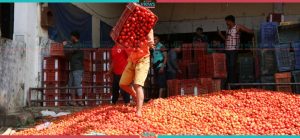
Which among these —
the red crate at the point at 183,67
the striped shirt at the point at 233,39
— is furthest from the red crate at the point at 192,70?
the striped shirt at the point at 233,39

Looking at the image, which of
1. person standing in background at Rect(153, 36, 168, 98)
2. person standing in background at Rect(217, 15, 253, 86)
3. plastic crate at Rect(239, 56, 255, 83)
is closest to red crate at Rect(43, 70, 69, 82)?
person standing in background at Rect(153, 36, 168, 98)

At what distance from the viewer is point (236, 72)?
11.8m

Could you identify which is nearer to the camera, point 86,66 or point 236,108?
point 236,108

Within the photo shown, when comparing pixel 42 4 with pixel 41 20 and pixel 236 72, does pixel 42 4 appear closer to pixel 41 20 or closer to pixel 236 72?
pixel 41 20

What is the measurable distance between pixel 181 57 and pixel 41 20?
11.7ft

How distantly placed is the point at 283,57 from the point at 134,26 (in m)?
5.48

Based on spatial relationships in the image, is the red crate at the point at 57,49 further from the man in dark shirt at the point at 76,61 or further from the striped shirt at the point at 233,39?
the striped shirt at the point at 233,39

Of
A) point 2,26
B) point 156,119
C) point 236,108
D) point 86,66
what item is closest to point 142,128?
point 156,119

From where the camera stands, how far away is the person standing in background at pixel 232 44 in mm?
11273

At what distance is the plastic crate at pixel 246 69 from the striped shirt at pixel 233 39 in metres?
0.83

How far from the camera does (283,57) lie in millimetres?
11242

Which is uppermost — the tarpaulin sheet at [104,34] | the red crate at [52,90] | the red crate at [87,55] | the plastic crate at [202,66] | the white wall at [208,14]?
the white wall at [208,14]

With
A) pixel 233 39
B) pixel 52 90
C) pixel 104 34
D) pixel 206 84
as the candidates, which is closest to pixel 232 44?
pixel 233 39

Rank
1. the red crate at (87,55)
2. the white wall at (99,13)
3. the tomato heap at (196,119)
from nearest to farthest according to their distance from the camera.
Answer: the tomato heap at (196,119), the red crate at (87,55), the white wall at (99,13)
